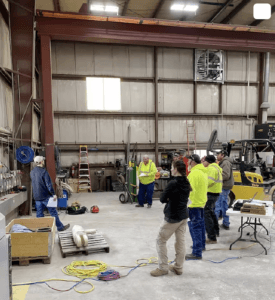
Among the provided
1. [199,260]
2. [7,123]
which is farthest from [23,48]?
[199,260]

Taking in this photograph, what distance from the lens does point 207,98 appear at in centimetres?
1353

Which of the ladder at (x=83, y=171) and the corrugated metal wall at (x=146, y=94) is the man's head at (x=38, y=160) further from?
the corrugated metal wall at (x=146, y=94)

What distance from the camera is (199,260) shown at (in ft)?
14.4

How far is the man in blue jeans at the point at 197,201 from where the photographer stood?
169 inches

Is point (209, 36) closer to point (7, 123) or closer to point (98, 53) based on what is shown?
point (98, 53)

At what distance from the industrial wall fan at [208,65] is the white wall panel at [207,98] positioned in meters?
0.45

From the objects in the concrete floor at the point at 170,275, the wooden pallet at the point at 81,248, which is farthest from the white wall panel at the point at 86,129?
the wooden pallet at the point at 81,248

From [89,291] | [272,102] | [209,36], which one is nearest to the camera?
[89,291]

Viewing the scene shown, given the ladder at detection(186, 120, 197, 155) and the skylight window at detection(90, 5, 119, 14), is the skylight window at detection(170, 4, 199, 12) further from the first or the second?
the ladder at detection(186, 120, 197, 155)

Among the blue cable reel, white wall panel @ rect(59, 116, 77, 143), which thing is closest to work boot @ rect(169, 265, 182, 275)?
the blue cable reel

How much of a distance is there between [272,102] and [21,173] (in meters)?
13.8

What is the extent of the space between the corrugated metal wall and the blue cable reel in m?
5.32

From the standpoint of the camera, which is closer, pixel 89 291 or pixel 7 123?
pixel 89 291

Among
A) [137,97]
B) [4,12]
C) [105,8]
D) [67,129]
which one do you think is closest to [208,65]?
[137,97]
